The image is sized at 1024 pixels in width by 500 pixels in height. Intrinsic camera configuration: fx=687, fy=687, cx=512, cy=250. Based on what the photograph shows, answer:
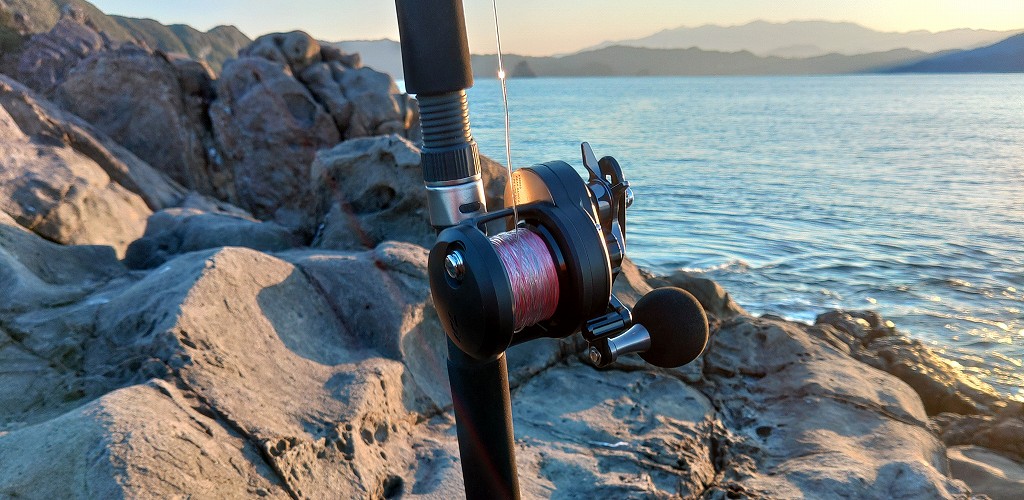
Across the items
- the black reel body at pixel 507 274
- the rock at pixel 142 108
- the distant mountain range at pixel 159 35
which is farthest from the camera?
the distant mountain range at pixel 159 35

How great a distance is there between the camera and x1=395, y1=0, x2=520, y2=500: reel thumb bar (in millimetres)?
2125

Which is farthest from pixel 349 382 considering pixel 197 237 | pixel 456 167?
pixel 197 237

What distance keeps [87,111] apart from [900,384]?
505 inches

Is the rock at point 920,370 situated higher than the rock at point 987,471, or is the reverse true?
the rock at point 920,370

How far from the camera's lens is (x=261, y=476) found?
296 centimetres

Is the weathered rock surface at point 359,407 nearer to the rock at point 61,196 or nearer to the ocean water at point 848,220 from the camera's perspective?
the rock at point 61,196

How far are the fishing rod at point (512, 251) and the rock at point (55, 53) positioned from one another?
1350cm

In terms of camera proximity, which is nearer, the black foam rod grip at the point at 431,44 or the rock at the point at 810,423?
the black foam rod grip at the point at 431,44

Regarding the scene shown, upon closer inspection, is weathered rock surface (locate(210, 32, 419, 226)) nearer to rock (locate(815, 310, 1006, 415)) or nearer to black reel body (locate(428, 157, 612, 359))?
rock (locate(815, 310, 1006, 415))

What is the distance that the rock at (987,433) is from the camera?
5336mm

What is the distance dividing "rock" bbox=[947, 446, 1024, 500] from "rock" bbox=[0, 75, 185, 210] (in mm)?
7972

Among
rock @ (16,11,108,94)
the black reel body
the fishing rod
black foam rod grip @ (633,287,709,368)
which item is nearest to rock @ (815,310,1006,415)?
black foam rod grip @ (633,287,709,368)

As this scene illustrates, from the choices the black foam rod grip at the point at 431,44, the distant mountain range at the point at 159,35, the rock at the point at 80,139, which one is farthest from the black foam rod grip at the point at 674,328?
the distant mountain range at the point at 159,35

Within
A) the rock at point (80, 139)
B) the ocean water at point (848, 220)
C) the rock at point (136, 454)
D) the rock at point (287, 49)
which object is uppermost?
the rock at point (287, 49)
